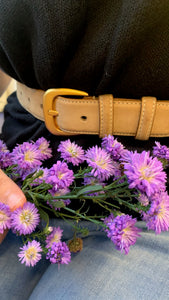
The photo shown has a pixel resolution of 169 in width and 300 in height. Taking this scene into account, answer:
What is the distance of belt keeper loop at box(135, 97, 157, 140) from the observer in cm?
41

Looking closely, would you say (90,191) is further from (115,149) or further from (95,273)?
(95,273)

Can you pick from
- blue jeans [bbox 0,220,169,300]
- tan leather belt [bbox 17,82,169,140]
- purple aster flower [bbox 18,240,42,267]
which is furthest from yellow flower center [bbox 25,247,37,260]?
tan leather belt [bbox 17,82,169,140]

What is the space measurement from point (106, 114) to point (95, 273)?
0.92 feet

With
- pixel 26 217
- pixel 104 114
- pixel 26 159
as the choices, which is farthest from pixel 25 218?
pixel 104 114

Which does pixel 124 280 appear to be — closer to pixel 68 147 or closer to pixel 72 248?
pixel 72 248

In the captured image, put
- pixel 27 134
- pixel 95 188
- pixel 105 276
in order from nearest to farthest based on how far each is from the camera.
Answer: pixel 95 188
pixel 105 276
pixel 27 134

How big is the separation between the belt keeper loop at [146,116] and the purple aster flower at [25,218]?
224 mm

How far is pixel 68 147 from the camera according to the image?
414 millimetres

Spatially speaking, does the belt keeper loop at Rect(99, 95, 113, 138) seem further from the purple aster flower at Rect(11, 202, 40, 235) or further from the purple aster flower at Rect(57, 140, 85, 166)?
the purple aster flower at Rect(11, 202, 40, 235)

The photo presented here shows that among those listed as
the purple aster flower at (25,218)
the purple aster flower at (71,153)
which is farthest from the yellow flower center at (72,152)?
the purple aster flower at (25,218)

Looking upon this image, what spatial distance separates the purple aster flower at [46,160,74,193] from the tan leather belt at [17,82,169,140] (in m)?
0.12

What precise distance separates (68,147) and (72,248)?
185 millimetres

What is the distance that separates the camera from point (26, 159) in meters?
0.41

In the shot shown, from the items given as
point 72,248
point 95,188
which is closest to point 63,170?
point 95,188
